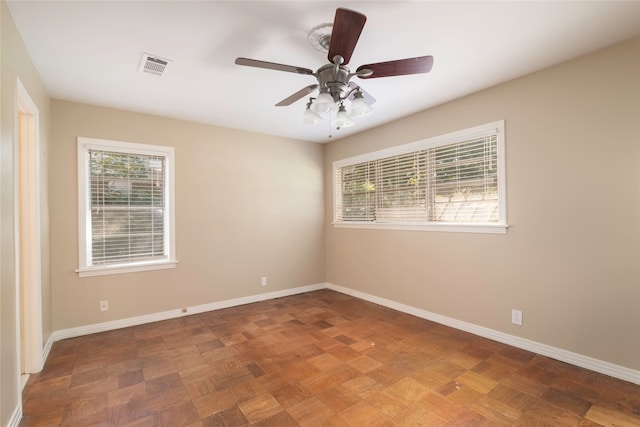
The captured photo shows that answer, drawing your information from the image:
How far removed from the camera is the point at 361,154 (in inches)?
183

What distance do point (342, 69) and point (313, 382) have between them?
2320 mm

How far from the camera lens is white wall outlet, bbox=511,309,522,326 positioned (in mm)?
2907

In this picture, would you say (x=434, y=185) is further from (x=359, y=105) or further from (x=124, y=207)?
(x=124, y=207)

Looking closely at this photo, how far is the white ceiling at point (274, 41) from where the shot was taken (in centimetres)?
191

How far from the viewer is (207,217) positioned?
4.17 m

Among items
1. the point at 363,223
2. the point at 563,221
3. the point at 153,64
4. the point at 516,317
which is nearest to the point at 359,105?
the point at 153,64

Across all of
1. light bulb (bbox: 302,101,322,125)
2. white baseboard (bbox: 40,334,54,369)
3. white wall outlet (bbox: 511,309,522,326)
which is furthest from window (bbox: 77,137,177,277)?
white wall outlet (bbox: 511,309,522,326)

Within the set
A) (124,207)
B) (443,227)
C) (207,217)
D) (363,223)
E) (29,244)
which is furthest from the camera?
(363,223)

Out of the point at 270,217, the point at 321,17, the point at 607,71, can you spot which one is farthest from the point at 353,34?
the point at 270,217

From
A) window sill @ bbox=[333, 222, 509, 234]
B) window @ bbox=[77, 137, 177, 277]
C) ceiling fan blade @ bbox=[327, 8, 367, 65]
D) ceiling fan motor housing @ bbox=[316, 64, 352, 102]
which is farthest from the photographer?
window @ bbox=[77, 137, 177, 277]

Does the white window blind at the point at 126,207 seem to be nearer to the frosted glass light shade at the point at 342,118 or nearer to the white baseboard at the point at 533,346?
the frosted glass light shade at the point at 342,118

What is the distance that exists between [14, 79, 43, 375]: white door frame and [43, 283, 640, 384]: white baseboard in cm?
35

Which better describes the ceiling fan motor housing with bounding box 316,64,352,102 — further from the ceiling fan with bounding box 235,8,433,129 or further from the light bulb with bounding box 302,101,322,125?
the light bulb with bounding box 302,101,322,125

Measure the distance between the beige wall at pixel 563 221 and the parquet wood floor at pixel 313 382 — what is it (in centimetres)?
34
